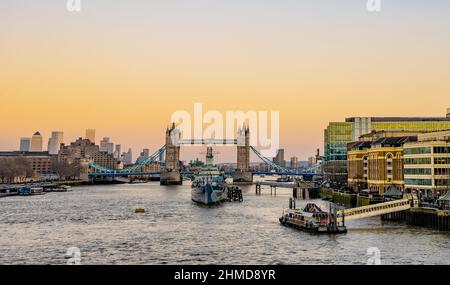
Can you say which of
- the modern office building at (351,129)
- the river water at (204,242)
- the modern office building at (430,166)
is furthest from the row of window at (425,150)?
the modern office building at (351,129)

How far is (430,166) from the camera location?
5912cm

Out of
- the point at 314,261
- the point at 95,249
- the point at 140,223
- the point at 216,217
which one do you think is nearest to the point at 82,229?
the point at 140,223

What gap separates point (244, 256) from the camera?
34312 millimetres

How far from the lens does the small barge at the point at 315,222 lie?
152ft

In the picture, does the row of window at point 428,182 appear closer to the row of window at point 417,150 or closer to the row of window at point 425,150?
the row of window at point 425,150

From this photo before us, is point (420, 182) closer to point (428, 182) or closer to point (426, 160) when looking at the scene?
point (428, 182)

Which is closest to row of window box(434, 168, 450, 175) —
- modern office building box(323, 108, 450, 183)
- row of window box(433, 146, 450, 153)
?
row of window box(433, 146, 450, 153)

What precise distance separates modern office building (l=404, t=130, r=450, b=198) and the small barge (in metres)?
16.4

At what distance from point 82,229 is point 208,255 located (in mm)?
19577

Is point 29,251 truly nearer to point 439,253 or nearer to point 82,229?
point 82,229

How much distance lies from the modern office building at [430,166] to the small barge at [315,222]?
16.4 metres

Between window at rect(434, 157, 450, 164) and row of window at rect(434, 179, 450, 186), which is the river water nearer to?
row of window at rect(434, 179, 450, 186)

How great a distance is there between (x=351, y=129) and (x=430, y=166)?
8284cm

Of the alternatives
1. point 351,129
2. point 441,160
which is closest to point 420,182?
point 441,160
